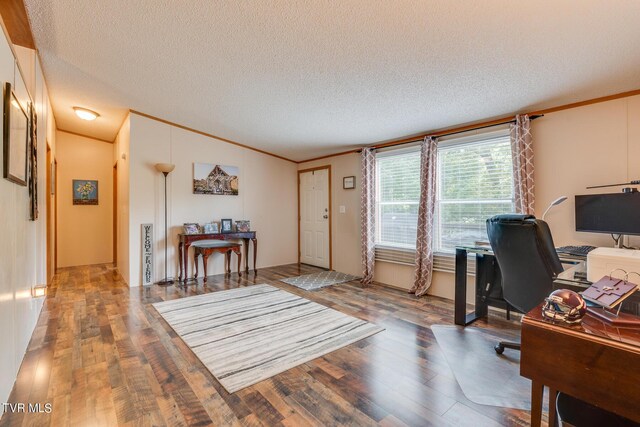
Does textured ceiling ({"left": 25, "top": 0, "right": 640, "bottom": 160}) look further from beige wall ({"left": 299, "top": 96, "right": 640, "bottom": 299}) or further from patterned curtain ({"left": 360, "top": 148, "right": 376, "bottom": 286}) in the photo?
patterned curtain ({"left": 360, "top": 148, "right": 376, "bottom": 286})

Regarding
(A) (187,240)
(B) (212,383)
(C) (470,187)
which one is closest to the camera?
(B) (212,383)

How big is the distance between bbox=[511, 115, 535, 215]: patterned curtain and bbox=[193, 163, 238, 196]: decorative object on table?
430 centimetres

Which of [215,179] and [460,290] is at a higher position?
[215,179]

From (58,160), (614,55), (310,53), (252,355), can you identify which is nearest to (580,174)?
(614,55)

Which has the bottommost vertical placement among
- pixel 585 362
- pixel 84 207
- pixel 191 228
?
pixel 585 362

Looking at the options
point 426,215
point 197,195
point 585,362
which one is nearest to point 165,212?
point 197,195

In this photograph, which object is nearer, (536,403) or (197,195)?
(536,403)

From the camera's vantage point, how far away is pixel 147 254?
14.2 ft

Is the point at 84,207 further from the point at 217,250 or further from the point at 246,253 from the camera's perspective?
the point at 246,253

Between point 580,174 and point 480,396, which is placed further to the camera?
point 580,174

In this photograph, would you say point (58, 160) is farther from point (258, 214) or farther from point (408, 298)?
point (408, 298)

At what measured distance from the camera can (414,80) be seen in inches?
102

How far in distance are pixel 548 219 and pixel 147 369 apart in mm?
3800

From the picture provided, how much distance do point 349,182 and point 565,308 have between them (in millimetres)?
4107
